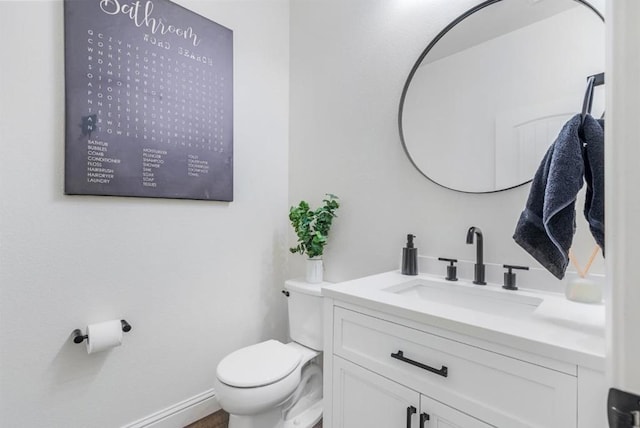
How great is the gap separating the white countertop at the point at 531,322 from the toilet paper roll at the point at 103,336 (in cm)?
91

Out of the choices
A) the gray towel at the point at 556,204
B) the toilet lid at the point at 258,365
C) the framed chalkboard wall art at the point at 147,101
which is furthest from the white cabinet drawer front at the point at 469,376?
the framed chalkboard wall art at the point at 147,101

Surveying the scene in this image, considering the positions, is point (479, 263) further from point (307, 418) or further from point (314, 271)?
point (307, 418)

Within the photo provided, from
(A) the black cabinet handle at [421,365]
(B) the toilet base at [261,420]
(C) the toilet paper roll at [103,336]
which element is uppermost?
(A) the black cabinet handle at [421,365]

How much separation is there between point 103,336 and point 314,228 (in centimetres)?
105

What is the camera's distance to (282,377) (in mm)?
1310

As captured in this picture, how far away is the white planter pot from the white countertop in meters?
0.62

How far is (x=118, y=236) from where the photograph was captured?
4.54 feet

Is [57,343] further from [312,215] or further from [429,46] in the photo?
[429,46]

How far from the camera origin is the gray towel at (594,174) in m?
0.73

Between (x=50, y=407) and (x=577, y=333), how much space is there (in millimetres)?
1785

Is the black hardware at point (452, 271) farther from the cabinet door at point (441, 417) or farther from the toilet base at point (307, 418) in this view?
the toilet base at point (307, 418)

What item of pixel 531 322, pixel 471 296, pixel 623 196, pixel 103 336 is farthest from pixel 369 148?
pixel 103 336

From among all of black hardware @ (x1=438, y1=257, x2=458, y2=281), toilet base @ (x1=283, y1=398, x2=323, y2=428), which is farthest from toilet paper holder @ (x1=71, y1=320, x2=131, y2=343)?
black hardware @ (x1=438, y1=257, x2=458, y2=281)

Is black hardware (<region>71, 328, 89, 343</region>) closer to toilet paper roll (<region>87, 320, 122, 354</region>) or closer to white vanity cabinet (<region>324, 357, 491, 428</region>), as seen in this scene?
toilet paper roll (<region>87, 320, 122, 354</region>)
